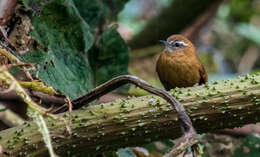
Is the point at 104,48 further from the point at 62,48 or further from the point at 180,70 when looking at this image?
the point at 180,70

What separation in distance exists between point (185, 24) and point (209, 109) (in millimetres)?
3236

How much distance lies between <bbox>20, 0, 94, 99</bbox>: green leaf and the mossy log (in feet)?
1.38

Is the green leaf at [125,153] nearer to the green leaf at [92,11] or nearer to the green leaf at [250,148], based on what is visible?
the green leaf at [250,148]

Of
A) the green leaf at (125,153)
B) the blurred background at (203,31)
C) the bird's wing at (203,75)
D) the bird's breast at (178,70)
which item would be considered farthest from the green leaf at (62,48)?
the blurred background at (203,31)

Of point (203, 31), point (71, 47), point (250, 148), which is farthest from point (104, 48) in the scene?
point (203, 31)

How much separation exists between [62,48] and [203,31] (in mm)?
2846

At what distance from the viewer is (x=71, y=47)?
7.86 feet

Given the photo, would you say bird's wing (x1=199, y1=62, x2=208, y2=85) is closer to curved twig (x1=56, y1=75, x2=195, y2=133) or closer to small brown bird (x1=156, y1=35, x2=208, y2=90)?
small brown bird (x1=156, y1=35, x2=208, y2=90)

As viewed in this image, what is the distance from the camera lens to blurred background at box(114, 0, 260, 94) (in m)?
4.67

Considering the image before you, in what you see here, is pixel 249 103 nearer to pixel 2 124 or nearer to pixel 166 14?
pixel 2 124

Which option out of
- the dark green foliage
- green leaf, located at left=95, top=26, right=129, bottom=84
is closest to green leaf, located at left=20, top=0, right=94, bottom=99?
the dark green foliage

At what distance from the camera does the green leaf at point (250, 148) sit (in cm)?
244

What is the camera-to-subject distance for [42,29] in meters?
2.13

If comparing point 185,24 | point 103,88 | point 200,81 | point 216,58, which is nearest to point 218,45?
point 216,58
